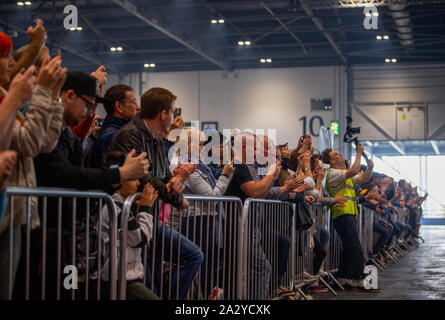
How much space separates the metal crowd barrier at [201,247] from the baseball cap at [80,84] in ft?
2.08

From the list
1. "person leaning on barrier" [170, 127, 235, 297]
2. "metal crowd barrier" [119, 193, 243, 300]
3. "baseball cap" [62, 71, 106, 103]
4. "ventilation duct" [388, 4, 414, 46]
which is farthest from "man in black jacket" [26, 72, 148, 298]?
"ventilation duct" [388, 4, 414, 46]

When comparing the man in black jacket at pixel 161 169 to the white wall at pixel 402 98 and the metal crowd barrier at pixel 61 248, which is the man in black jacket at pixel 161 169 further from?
the white wall at pixel 402 98

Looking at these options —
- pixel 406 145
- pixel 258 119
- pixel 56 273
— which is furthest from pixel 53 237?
pixel 406 145

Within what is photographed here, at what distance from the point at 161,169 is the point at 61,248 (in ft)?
4.37

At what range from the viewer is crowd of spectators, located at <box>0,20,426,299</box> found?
2.98m

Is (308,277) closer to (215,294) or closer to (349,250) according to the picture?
(349,250)

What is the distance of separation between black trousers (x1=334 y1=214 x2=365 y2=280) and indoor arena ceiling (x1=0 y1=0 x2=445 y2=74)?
9.69 m

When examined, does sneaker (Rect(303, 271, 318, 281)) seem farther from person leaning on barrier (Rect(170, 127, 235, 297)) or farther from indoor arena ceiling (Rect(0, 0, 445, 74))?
indoor arena ceiling (Rect(0, 0, 445, 74))

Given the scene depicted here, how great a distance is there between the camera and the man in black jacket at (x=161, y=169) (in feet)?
13.7

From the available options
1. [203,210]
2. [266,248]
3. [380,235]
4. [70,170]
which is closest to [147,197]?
[70,170]

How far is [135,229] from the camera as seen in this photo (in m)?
3.78

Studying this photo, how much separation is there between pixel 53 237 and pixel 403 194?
55.8 ft

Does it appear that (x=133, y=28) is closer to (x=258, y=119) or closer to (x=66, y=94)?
(x=258, y=119)

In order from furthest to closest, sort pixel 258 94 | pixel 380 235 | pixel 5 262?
pixel 258 94, pixel 380 235, pixel 5 262
